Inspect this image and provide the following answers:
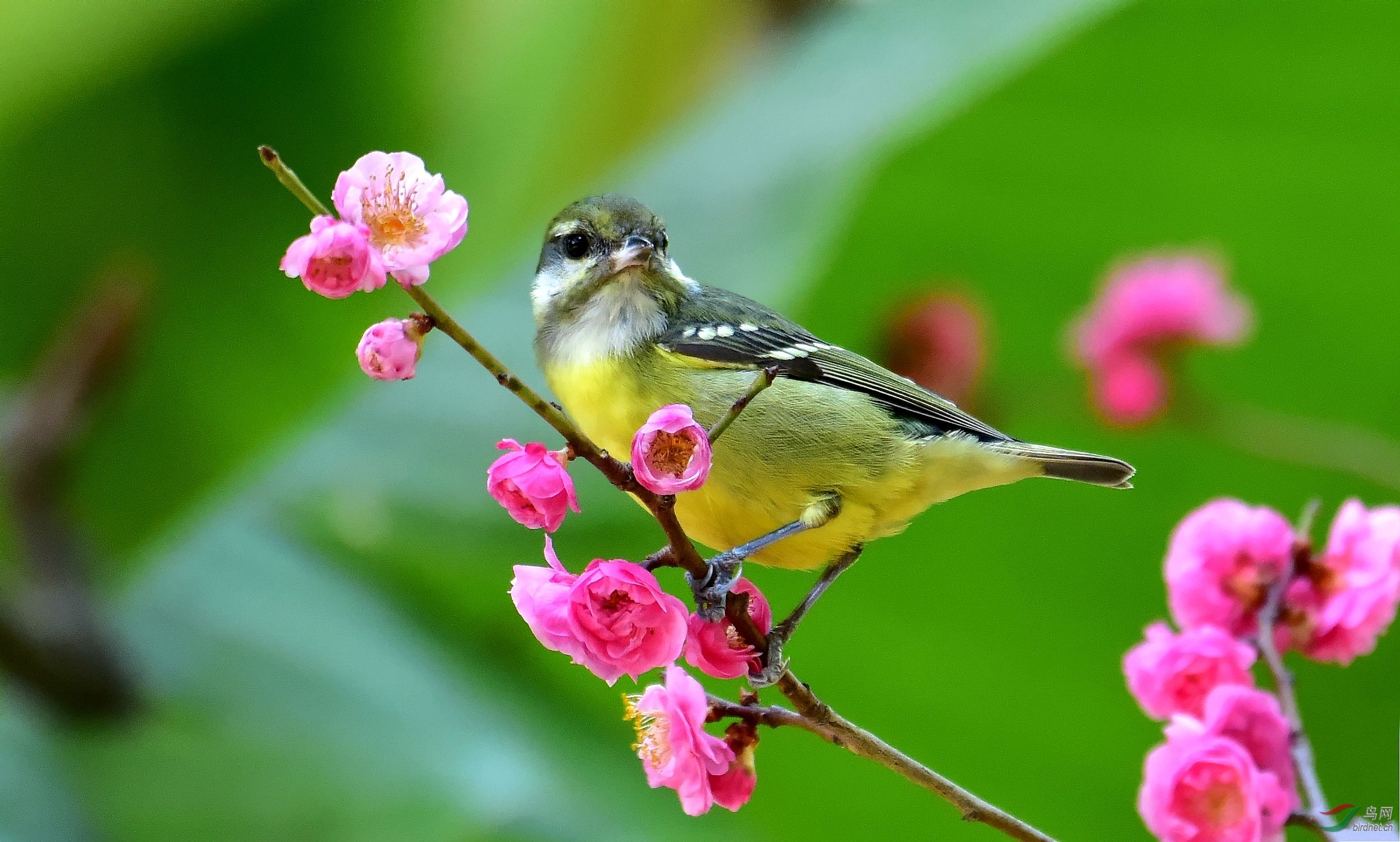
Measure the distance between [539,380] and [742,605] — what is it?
164 cm

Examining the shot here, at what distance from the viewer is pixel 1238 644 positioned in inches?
48.2

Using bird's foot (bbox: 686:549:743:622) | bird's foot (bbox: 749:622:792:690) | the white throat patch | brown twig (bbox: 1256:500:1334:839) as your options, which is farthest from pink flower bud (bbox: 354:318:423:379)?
brown twig (bbox: 1256:500:1334:839)

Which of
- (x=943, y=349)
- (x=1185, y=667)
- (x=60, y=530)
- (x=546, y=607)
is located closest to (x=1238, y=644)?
(x=1185, y=667)

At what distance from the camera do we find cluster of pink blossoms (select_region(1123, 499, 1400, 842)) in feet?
3.64

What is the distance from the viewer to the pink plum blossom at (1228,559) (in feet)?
4.20

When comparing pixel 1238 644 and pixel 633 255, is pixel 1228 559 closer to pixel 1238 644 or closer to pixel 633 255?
pixel 1238 644

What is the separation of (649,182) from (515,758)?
4.04ft

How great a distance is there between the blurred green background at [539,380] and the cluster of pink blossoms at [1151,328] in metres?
0.07

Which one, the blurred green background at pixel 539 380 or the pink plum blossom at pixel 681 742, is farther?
the blurred green background at pixel 539 380

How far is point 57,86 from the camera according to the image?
2762mm

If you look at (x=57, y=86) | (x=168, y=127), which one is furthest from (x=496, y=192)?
(x=57, y=86)

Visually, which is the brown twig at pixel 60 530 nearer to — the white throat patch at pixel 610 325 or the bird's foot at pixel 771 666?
the white throat patch at pixel 610 325

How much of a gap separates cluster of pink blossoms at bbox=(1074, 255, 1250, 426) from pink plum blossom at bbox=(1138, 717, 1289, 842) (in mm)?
1209

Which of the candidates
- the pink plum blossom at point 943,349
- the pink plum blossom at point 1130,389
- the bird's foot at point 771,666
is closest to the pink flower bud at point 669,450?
the bird's foot at point 771,666
